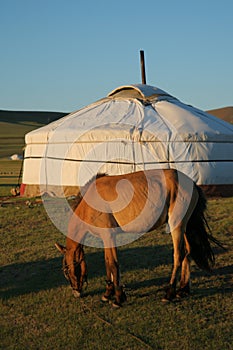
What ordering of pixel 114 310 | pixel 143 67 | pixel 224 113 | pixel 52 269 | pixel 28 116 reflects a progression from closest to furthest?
pixel 114 310
pixel 52 269
pixel 143 67
pixel 224 113
pixel 28 116

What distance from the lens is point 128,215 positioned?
21.5 feet

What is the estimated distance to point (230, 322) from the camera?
566 centimetres

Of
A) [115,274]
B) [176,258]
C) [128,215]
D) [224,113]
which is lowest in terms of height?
[115,274]

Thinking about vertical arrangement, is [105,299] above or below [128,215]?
below

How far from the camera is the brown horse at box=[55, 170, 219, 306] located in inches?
256

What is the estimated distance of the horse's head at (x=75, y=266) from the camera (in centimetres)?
660

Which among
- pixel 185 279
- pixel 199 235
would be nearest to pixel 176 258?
pixel 185 279

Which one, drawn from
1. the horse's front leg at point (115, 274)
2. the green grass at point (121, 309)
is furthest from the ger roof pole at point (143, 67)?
the horse's front leg at point (115, 274)

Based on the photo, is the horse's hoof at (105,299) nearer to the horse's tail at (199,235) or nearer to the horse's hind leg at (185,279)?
the horse's hind leg at (185,279)

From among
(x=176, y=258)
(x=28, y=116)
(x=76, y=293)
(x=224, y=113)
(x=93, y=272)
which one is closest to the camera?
(x=176, y=258)

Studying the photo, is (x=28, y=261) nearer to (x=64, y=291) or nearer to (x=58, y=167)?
(x=64, y=291)

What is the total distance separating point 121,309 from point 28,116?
104 meters

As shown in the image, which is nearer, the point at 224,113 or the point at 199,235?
the point at 199,235

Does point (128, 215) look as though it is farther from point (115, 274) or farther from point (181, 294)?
point (181, 294)
